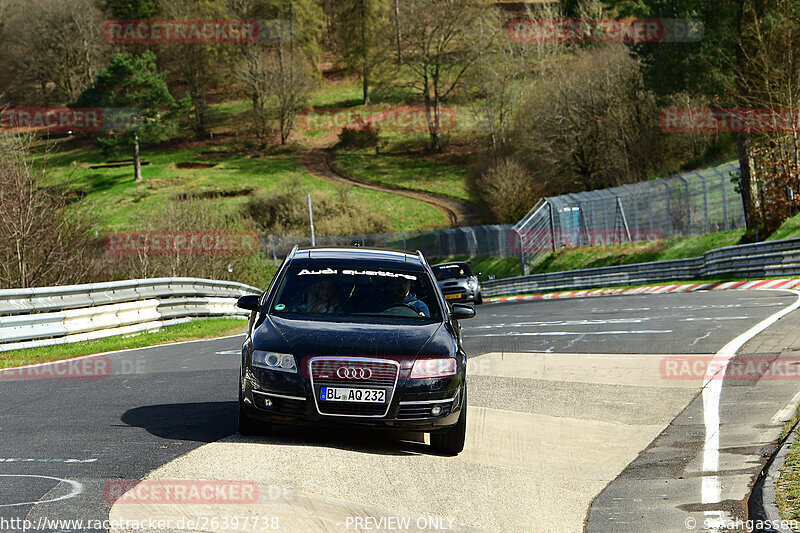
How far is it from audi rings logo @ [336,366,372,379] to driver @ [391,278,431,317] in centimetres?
121

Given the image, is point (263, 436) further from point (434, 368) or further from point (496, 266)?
point (496, 266)

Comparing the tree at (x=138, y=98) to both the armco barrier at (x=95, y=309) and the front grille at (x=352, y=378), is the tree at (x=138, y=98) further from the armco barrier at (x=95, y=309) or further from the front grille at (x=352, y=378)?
the front grille at (x=352, y=378)

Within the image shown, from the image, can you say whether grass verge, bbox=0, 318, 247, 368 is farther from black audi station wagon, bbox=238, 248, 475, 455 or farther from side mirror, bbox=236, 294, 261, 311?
black audi station wagon, bbox=238, 248, 475, 455

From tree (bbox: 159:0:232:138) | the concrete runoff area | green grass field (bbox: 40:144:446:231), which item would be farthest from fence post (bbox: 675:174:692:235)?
tree (bbox: 159:0:232:138)

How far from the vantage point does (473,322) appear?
2209 centimetres

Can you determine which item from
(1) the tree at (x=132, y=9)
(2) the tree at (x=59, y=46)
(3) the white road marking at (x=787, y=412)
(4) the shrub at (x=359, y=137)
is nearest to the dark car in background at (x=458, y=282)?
(3) the white road marking at (x=787, y=412)

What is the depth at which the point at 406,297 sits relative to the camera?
8.69m

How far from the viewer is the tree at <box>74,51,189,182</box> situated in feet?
289

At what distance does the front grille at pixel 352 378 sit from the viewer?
745cm

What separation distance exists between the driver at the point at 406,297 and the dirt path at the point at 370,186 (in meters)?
63.7

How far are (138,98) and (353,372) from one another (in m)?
88.8

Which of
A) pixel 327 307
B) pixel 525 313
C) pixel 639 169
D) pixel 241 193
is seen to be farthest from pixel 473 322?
pixel 241 193

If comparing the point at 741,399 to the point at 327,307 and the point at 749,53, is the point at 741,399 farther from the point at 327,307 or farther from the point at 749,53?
the point at 749,53

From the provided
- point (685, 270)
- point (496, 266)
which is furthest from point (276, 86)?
point (685, 270)
